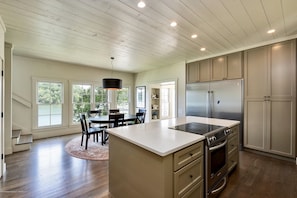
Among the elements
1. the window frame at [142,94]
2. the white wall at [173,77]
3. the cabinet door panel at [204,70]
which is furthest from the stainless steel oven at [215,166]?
the window frame at [142,94]

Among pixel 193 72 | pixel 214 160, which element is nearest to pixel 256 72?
pixel 193 72

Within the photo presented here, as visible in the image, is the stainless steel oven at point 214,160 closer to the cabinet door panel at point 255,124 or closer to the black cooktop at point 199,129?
the black cooktop at point 199,129

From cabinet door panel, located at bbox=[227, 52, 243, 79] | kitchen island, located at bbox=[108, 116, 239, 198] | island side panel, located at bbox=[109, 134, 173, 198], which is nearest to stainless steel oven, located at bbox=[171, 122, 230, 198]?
kitchen island, located at bbox=[108, 116, 239, 198]

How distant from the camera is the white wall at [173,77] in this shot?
4.93 metres

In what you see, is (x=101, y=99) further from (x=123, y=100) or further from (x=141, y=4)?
(x=141, y=4)

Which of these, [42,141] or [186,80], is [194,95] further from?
[42,141]

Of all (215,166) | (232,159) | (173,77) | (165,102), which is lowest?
(232,159)

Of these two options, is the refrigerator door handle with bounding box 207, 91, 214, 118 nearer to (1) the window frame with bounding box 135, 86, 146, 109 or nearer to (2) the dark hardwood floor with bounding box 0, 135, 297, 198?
(2) the dark hardwood floor with bounding box 0, 135, 297, 198

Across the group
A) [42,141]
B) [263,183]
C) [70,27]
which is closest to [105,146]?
[42,141]

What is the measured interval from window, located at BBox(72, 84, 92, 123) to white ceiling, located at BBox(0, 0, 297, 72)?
1870 mm

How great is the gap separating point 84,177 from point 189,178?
1.83 m

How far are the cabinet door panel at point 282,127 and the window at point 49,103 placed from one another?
6.11 meters

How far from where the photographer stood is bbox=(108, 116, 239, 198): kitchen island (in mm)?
1244

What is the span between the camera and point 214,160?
6.03 feet
